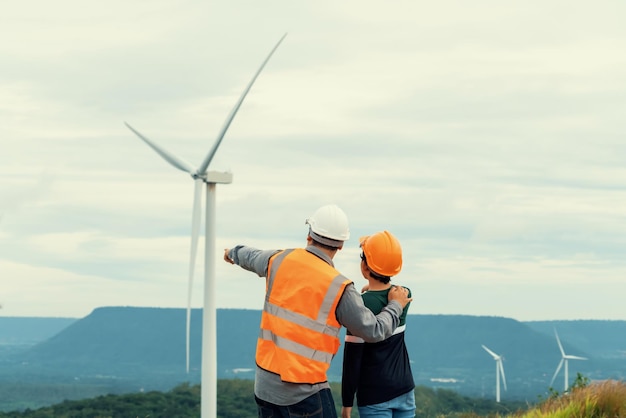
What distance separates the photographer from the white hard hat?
9844 mm

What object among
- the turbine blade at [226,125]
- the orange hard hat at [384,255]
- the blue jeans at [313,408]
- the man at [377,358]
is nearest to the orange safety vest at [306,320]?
the blue jeans at [313,408]

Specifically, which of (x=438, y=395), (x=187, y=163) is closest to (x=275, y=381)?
(x=187, y=163)

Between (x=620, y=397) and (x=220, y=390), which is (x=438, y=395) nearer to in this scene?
(x=220, y=390)

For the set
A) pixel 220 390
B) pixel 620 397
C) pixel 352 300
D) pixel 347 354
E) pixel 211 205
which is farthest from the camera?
pixel 220 390

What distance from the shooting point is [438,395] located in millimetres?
155250

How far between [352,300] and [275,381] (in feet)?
3.88

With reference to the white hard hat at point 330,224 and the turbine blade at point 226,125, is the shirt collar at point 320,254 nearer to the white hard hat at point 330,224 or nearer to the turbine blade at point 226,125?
the white hard hat at point 330,224

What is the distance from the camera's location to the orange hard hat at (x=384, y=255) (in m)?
10.2

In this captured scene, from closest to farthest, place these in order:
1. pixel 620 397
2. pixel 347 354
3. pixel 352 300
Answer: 1. pixel 352 300
2. pixel 347 354
3. pixel 620 397

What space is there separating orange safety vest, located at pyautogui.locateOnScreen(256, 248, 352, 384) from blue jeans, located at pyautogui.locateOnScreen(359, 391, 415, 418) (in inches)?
34.9

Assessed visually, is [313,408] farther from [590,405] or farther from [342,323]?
[590,405]

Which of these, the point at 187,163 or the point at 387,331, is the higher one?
the point at 187,163

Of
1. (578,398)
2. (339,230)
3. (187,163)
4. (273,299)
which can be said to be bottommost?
(578,398)

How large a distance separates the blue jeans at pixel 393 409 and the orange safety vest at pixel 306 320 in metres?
0.89
